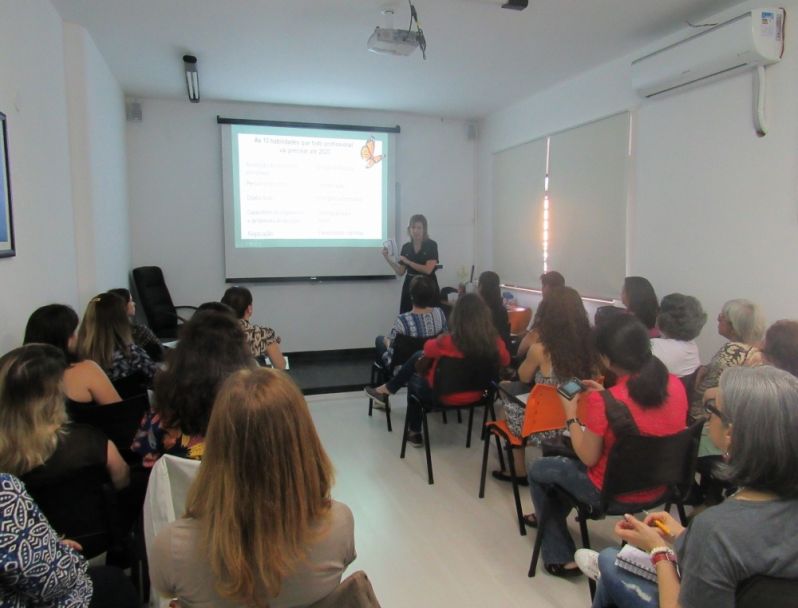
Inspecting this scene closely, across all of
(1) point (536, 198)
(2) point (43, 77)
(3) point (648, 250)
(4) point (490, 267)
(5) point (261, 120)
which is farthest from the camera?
(4) point (490, 267)

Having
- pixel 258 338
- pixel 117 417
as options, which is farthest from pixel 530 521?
pixel 117 417

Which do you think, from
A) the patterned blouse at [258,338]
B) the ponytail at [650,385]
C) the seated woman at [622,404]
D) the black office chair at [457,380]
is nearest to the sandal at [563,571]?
the seated woman at [622,404]

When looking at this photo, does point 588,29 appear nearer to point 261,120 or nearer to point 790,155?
point 790,155

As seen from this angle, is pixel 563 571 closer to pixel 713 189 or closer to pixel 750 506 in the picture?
pixel 750 506

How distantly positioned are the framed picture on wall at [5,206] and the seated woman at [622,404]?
2.49 meters

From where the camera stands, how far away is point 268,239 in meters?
5.97

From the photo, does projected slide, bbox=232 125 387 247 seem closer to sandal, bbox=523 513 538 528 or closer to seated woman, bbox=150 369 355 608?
sandal, bbox=523 513 538 528

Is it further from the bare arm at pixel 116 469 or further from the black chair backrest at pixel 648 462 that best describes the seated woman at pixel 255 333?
the black chair backrest at pixel 648 462

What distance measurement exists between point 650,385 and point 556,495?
25.1 inches

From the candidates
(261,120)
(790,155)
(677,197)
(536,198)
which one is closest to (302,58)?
(261,120)

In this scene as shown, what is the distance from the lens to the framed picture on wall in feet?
7.63

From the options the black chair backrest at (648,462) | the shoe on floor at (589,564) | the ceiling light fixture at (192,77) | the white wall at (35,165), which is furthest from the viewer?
the ceiling light fixture at (192,77)

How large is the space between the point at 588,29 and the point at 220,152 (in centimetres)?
382

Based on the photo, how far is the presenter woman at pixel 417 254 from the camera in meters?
5.80
